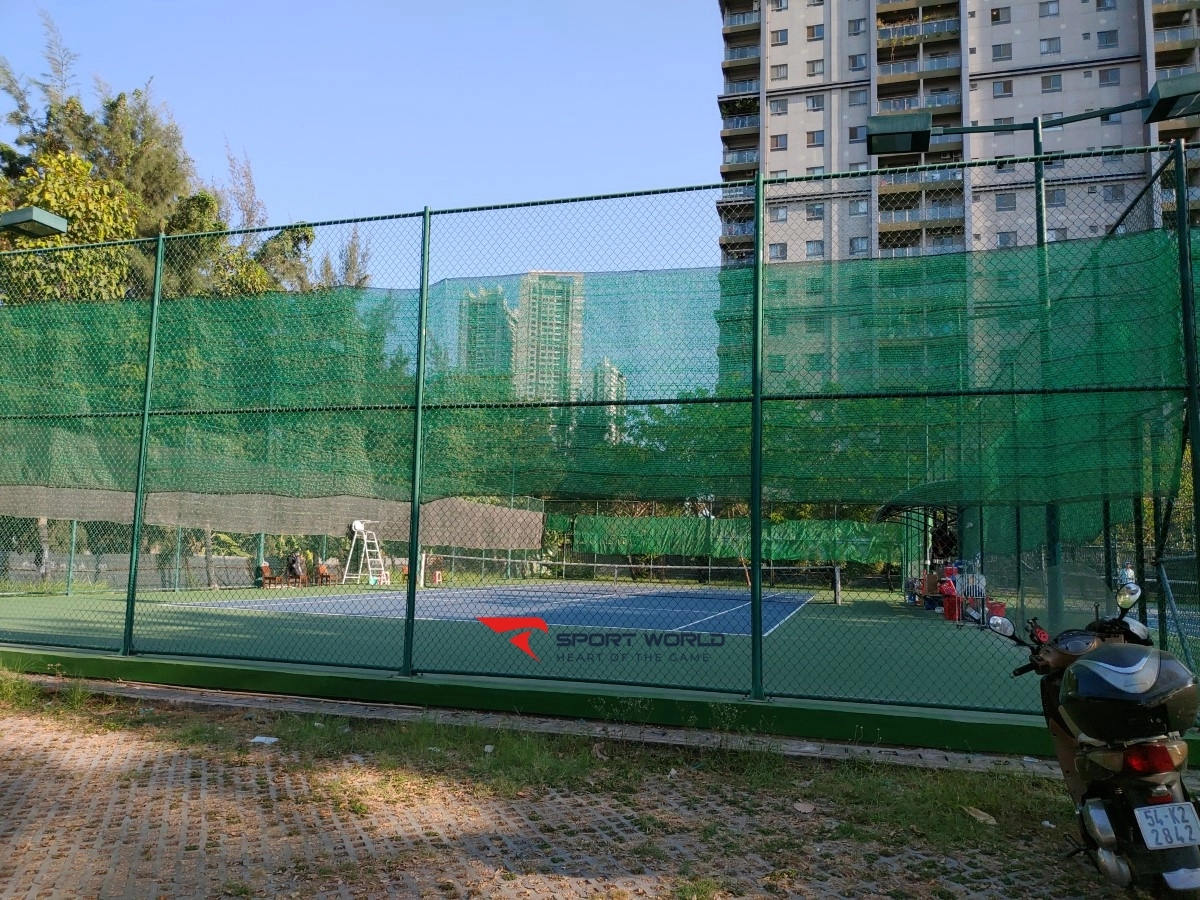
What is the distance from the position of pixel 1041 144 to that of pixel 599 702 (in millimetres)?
5513

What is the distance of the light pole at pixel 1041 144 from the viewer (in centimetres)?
545

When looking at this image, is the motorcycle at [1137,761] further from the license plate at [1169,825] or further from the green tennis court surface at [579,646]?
the green tennis court surface at [579,646]

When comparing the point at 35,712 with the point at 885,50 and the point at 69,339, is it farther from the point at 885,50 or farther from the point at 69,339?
the point at 885,50

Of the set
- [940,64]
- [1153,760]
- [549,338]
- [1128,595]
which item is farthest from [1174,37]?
[1153,760]

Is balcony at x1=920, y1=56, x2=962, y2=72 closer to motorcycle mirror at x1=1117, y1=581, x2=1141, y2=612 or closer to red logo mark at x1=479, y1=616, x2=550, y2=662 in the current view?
red logo mark at x1=479, y1=616, x2=550, y2=662

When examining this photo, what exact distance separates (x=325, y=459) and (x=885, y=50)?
62.0 m

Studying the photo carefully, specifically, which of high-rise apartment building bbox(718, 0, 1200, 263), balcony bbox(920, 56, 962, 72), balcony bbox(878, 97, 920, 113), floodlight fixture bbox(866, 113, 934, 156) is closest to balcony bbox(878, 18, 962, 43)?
high-rise apartment building bbox(718, 0, 1200, 263)

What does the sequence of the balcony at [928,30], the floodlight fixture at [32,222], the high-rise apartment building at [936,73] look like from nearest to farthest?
the floodlight fixture at [32,222], the high-rise apartment building at [936,73], the balcony at [928,30]

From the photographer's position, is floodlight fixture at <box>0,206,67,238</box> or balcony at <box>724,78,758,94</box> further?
balcony at <box>724,78,758,94</box>

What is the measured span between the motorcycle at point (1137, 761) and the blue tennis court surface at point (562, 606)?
19.4ft

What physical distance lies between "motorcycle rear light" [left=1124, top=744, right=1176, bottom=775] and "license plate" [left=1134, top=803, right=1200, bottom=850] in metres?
0.11

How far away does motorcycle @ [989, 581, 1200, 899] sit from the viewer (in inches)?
108

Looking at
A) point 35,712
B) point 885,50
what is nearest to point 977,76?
point 885,50

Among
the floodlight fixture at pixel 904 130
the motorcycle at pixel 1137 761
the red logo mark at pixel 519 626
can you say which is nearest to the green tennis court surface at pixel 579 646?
the red logo mark at pixel 519 626
